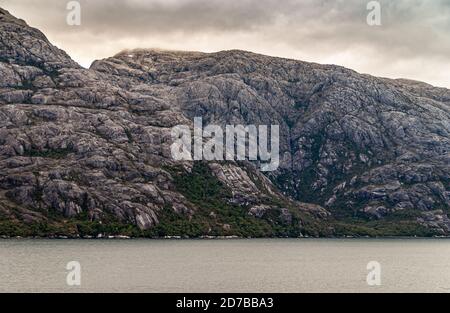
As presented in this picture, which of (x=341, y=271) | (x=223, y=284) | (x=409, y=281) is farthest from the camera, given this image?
(x=341, y=271)

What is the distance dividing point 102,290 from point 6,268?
47.7m

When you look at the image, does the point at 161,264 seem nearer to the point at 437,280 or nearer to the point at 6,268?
the point at 6,268

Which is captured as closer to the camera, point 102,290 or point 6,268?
point 102,290

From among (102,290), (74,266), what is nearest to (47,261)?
(74,266)

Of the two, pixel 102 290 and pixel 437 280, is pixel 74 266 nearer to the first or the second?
pixel 102 290

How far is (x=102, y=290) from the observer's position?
135875mm
